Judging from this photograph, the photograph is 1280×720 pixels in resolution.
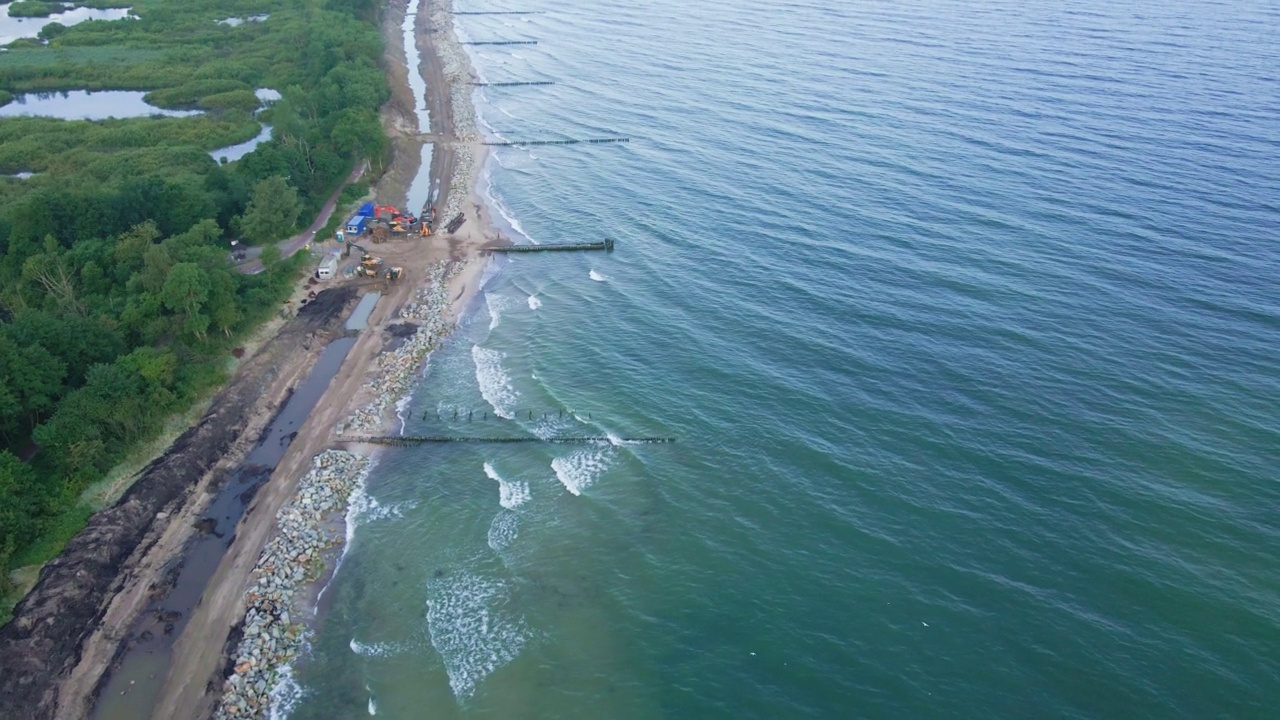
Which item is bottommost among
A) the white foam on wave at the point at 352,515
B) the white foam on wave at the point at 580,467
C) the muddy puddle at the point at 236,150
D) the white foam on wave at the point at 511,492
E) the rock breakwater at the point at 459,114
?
the muddy puddle at the point at 236,150

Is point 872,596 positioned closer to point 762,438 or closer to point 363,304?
point 762,438

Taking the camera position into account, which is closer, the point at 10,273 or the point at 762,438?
the point at 762,438

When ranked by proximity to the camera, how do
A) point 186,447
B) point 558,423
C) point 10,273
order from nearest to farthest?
point 186,447 → point 558,423 → point 10,273

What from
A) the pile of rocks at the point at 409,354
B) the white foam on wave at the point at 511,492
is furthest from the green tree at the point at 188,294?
the white foam on wave at the point at 511,492

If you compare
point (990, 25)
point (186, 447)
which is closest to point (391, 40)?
point (990, 25)

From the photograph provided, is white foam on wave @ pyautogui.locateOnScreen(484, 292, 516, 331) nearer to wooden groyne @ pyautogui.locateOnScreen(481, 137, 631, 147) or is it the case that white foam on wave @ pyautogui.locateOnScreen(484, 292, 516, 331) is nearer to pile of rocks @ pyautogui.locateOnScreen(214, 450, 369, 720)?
pile of rocks @ pyautogui.locateOnScreen(214, 450, 369, 720)

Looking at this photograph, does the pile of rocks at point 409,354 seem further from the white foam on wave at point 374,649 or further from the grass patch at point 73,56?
the grass patch at point 73,56
